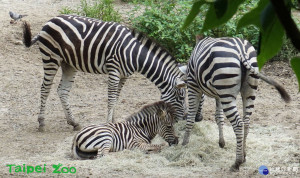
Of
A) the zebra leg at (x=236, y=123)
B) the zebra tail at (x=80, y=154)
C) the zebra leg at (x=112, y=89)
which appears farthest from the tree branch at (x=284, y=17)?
the zebra leg at (x=112, y=89)

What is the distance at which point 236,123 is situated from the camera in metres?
5.32

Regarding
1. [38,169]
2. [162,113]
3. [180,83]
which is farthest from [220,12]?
[180,83]

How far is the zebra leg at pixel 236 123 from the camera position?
5176 millimetres

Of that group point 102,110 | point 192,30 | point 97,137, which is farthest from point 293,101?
point 97,137

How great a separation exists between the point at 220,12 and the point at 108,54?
6.45m

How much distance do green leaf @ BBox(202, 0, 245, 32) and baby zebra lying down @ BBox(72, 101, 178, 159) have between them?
17.3 feet

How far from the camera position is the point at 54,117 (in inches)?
313

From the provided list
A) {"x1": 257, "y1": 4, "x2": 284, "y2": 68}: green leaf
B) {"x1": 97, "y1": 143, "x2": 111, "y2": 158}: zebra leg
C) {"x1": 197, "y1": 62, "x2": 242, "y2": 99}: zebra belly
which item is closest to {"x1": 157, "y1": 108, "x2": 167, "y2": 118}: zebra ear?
{"x1": 97, "y1": 143, "x2": 111, "y2": 158}: zebra leg

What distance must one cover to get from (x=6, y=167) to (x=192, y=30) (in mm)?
5779

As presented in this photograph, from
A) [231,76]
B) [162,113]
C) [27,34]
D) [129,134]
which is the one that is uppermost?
[27,34]

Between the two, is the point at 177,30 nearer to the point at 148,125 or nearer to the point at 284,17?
the point at 148,125

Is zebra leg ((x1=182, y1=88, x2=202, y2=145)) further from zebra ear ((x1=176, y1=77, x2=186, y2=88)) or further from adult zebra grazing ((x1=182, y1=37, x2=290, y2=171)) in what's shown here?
zebra ear ((x1=176, y1=77, x2=186, y2=88))

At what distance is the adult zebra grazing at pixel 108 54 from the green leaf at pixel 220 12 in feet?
20.6

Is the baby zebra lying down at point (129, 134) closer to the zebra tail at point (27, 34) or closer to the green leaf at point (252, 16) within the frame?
the zebra tail at point (27, 34)
